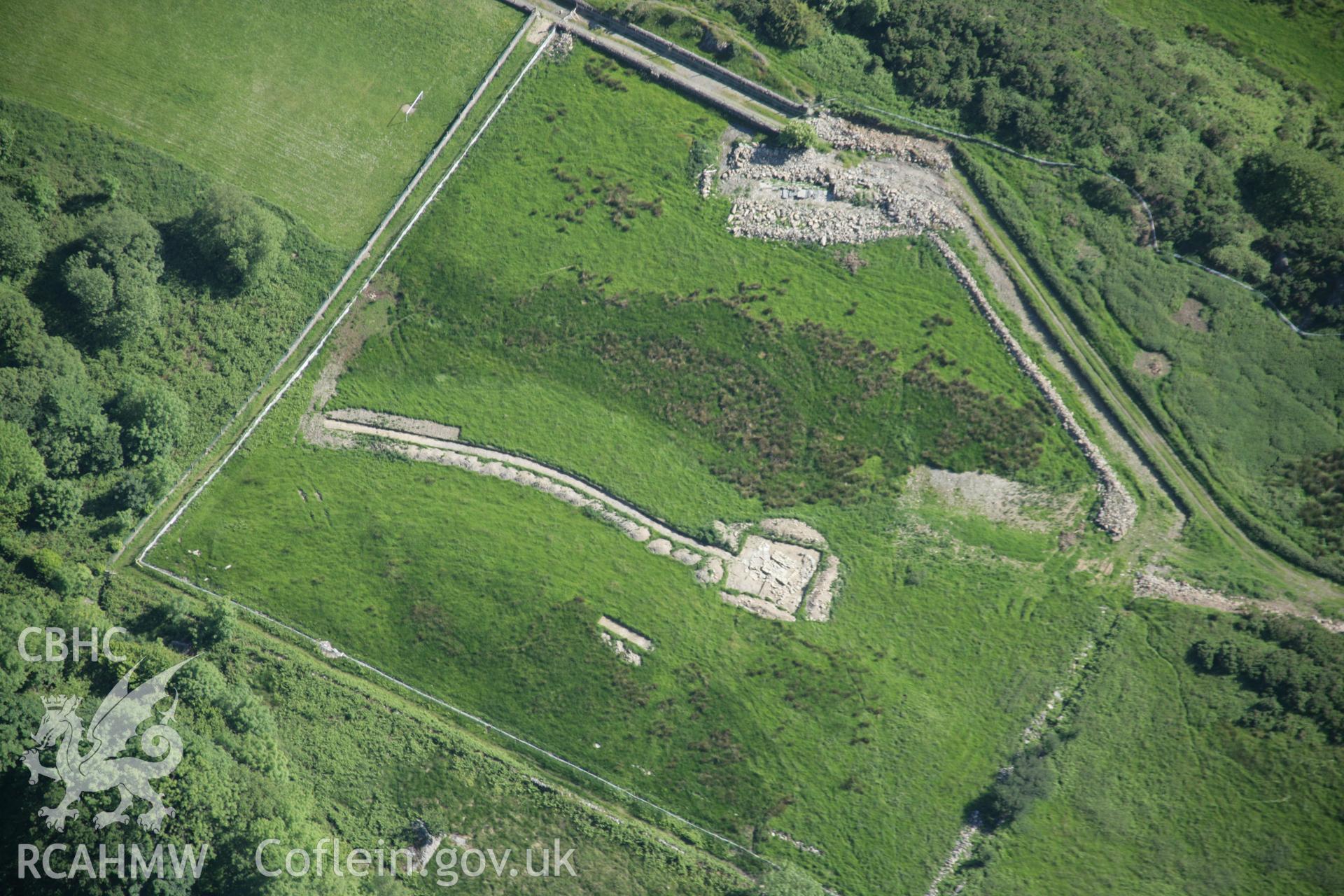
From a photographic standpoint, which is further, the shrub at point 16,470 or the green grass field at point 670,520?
the green grass field at point 670,520

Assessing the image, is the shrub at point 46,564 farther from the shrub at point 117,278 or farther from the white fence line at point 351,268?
the shrub at point 117,278

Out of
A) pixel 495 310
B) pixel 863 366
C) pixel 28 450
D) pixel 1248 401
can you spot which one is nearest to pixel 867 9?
Answer: pixel 863 366

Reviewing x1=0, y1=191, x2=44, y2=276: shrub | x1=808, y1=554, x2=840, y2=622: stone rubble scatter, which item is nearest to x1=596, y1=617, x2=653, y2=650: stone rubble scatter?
x1=808, y1=554, x2=840, y2=622: stone rubble scatter

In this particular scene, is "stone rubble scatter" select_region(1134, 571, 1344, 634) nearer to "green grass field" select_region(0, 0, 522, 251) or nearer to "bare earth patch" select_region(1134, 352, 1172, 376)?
"bare earth patch" select_region(1134, 352, 1172, 376)

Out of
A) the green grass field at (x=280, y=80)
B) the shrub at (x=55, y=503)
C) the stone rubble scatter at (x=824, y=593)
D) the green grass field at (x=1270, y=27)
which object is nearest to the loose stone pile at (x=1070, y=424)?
the stone rubble scatter at (x=824, y=593)

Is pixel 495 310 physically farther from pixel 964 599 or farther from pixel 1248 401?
pixel 1248 401
